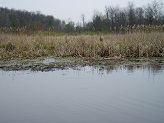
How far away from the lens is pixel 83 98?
4129 millimetres

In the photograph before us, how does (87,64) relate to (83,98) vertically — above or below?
above

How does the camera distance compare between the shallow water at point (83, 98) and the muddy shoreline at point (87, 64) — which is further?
the muddy shoreline at point (87, 64)

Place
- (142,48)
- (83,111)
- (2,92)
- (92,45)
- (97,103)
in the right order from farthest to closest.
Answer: (92,45) → (142,48) → (2,92) → (97,103) → (83,111)

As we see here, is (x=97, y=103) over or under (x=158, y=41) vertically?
under

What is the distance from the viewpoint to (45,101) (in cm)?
401

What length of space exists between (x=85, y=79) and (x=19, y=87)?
4.92 feet

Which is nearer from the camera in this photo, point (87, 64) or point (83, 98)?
point (83, 98)

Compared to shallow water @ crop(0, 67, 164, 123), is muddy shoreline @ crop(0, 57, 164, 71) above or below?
above

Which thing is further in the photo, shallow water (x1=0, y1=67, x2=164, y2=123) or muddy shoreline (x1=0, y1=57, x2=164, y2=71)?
muddy shoreline (x1=0, y1=57, x2=164, y2=71)

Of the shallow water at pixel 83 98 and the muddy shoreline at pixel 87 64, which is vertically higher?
the muddy shoreline at pixel 87 64

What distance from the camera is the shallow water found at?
3201mm

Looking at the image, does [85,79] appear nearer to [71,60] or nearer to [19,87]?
[19,87]

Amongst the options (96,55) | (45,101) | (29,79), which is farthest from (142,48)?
(45,101)

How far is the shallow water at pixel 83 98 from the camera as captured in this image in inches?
126
